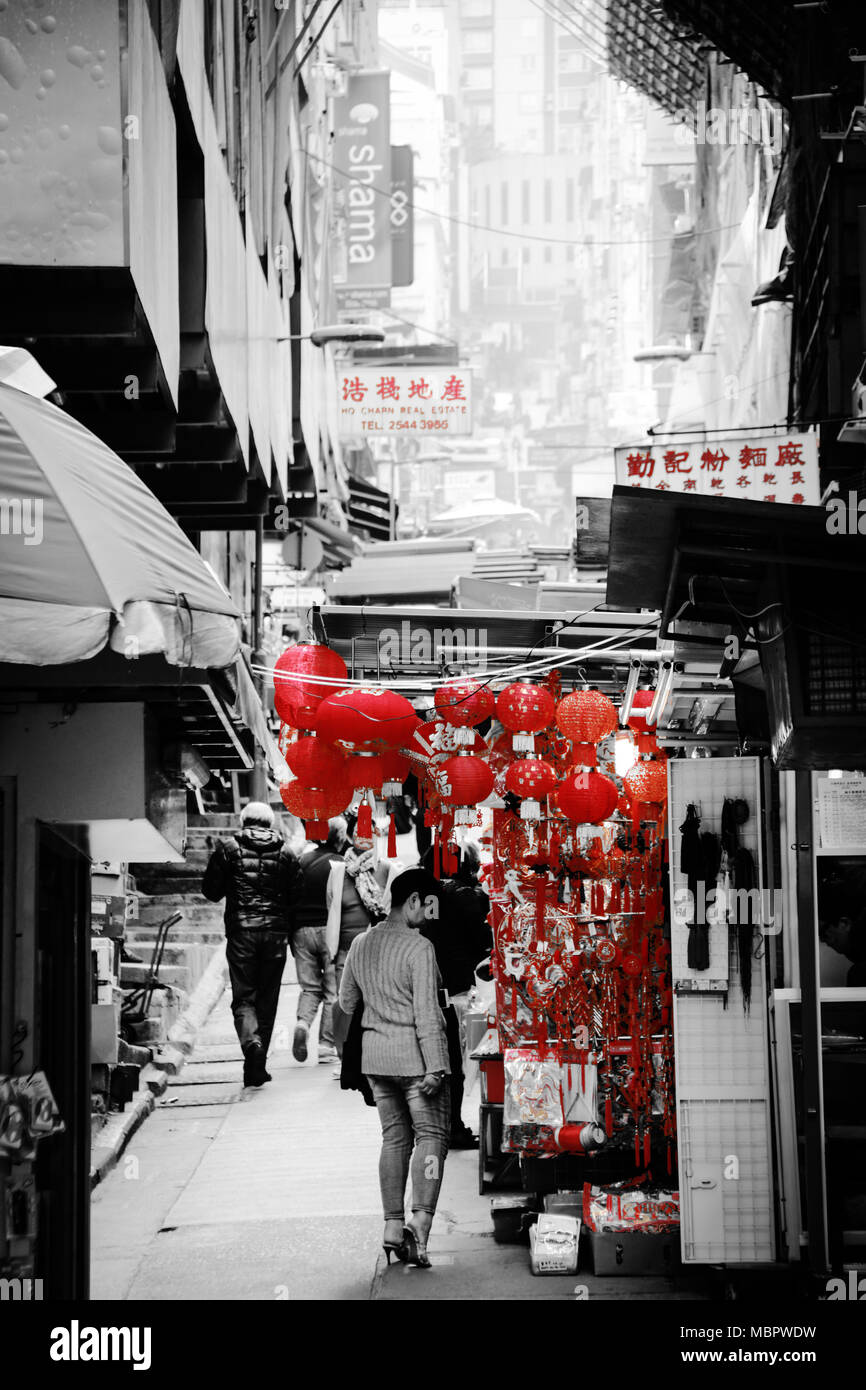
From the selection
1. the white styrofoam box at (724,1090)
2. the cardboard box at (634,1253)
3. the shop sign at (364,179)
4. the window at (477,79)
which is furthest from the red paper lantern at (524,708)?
the window at (477,79)

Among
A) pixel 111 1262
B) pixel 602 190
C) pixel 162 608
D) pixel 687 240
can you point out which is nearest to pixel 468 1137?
pixel 111 1262

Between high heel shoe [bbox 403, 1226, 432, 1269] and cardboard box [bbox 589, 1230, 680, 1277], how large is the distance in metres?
1.03

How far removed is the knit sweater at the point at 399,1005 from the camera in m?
9.65

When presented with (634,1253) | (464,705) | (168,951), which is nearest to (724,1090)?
(634,1253)

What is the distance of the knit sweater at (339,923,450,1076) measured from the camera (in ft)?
31.7

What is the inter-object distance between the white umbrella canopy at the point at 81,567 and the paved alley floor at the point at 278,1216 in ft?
15.7

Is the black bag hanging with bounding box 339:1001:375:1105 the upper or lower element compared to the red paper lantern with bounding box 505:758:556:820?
lower

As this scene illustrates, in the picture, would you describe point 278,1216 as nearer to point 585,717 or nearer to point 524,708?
point 524,708

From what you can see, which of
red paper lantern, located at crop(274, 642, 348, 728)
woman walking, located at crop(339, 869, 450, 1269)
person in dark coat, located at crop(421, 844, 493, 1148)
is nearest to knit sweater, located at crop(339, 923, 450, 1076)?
woman walking, located at crop(339, 869, 450, 1269)

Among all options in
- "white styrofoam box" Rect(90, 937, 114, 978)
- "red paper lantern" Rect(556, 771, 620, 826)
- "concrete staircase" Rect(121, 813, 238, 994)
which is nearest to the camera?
"red paper lantern" Rect(556, 771, 620, 826)

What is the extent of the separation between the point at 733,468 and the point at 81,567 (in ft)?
18.0

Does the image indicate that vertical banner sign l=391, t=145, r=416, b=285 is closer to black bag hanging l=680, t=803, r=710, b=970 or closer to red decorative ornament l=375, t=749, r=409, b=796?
red decorative ornament l=375, t=749, r=409, b=796

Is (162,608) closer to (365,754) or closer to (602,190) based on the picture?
(365,754)

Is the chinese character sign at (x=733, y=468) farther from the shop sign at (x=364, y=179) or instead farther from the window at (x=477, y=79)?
the window at (x=477, y=79)
